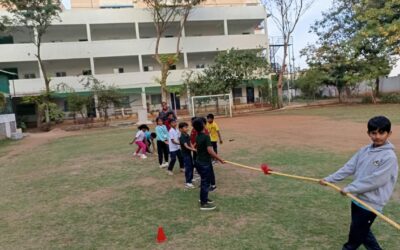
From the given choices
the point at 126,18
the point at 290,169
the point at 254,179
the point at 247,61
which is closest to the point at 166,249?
the point at 254,179

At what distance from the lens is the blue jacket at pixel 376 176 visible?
3.04 meters

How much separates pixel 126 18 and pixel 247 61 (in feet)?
41.6

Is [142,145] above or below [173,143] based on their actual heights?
below

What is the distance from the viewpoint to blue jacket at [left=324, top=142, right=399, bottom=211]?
3.04 meters

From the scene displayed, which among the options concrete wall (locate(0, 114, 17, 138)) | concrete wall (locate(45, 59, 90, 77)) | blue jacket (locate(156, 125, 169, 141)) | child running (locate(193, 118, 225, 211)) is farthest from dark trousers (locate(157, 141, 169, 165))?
concrete wall (locate(45, 59, 90, 77))

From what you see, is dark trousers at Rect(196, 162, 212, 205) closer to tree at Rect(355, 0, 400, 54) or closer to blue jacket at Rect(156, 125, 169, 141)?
blue jacket at Rect(156, 125, 169, 141)

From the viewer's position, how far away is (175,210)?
545 cm

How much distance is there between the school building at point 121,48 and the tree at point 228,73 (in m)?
4.86

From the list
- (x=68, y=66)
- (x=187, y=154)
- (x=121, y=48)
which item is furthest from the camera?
(x=68, y=66)

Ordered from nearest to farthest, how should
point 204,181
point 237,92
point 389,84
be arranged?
point 204,181
point 389,84
point 237,92

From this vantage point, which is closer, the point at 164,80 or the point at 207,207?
the point at 207,207

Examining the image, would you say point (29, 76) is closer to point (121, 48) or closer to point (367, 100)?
point (121, 48)

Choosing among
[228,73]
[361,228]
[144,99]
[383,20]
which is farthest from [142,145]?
[144,99]

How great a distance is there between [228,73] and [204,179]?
2404cm
